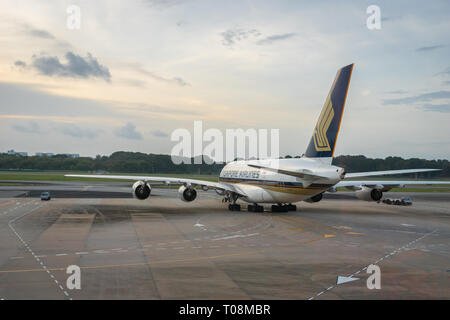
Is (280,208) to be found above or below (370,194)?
below

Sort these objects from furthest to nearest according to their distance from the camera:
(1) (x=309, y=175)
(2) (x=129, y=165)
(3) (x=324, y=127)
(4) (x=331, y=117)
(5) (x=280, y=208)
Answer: (2) (x=129, y=165)
(5) (x=280, y=208)
(3) (x=324, y=127)
(4) (x=331, y=117)
(1) (x=309, y=175)

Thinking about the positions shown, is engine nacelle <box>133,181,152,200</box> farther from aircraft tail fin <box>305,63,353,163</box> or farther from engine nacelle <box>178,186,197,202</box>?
aircraft tail fin <box>305,63,353,163</box>

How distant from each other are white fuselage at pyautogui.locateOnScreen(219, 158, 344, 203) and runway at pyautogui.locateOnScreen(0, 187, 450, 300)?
2.67 meters

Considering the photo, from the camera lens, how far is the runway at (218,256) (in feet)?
49.5

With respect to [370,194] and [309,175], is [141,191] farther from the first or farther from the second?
[370,194]

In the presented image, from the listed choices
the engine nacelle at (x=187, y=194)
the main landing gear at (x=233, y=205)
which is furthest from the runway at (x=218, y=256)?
the main landing gear at (x=233, y=205)

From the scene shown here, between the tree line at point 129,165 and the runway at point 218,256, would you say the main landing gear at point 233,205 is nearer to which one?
the runway at point 218,256

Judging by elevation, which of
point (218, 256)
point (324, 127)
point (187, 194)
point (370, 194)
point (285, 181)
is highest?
point (324, 127)

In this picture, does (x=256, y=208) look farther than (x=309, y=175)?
Yes

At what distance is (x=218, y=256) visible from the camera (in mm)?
21391

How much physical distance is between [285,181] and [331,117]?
7.23m

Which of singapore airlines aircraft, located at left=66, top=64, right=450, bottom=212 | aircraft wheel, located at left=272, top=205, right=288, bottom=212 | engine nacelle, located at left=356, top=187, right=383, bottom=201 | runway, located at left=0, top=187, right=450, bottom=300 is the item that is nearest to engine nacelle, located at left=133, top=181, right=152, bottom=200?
singapore airlines aircraft, located at left=66, top=64, right=450, bottom=212

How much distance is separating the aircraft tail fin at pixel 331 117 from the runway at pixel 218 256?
626 cm

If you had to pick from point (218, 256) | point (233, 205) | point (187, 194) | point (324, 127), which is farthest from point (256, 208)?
point (218, 256)
